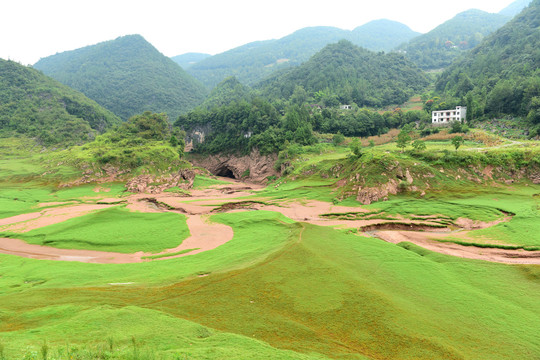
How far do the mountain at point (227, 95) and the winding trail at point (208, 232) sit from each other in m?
93.1

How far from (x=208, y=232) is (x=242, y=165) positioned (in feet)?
201

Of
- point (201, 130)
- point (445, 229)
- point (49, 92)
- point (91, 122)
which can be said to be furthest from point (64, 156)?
point (445, 229)

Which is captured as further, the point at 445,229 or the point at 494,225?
the point at 445,229

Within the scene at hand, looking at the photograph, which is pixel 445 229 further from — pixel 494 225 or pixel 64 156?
pixel 64 156

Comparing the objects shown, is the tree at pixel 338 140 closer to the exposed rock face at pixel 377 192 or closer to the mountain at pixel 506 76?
the mountain at pixel 506 76

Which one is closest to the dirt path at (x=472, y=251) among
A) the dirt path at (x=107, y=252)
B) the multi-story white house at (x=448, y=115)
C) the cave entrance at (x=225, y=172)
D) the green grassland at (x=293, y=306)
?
the green grassland at (x=293, y=306)

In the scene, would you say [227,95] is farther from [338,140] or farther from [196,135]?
[338,140]

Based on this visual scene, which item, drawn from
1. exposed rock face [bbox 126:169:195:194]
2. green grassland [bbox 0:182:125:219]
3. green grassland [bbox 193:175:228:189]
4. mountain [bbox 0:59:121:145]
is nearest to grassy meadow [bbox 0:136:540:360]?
green grassland [bbox 0:182:125:219]

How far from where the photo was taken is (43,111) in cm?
11088

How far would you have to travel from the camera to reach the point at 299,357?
10.4 metres

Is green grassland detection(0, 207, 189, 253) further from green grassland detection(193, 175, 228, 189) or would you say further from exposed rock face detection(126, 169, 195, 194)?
green grassland detection(193, 175, 228, 189)

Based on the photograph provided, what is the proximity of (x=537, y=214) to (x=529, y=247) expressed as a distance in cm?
957

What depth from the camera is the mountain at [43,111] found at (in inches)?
3937

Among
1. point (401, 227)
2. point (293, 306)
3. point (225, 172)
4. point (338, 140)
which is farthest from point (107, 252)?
point (225, 172)
